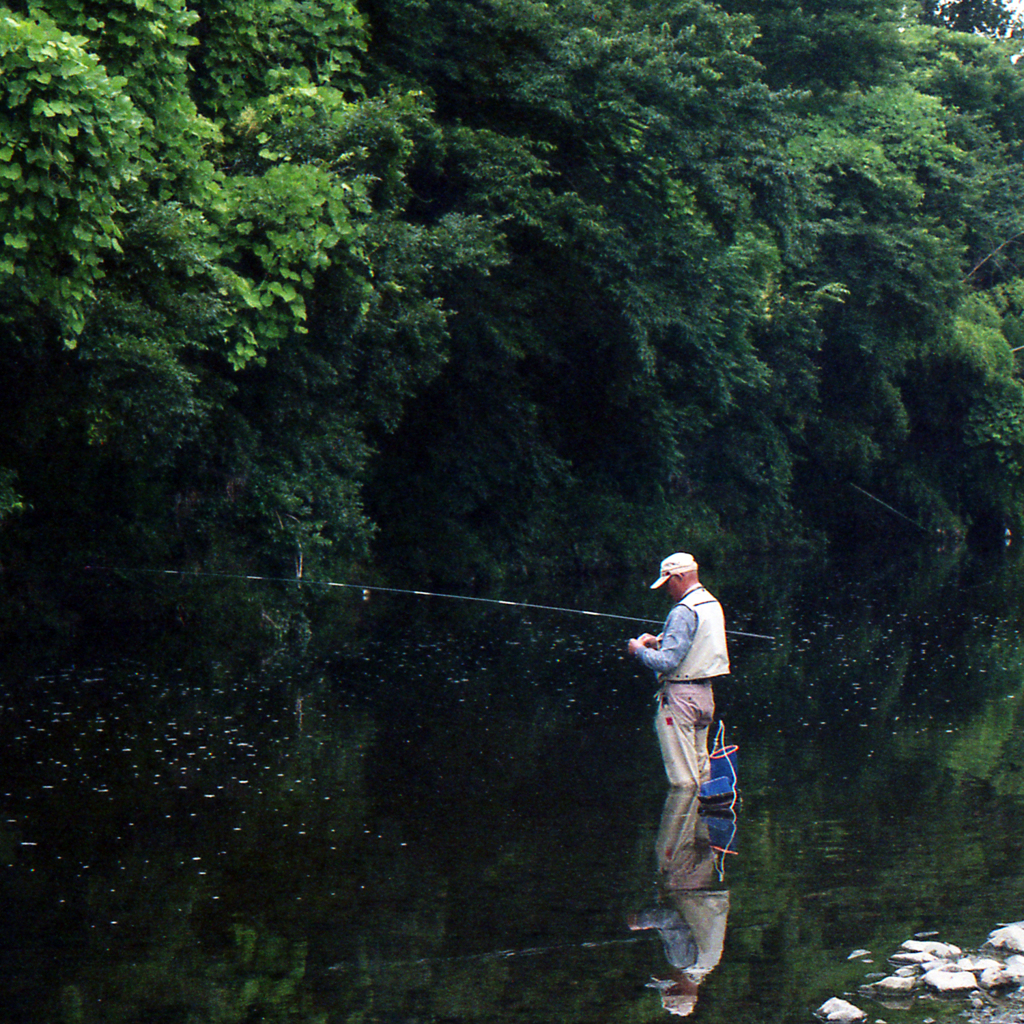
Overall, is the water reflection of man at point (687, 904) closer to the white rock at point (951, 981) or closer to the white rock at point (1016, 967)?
the white rock at point (951, 981)

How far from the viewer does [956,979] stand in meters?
5.28

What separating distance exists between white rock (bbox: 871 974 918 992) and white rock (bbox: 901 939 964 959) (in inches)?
10.7

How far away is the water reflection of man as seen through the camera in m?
5.48

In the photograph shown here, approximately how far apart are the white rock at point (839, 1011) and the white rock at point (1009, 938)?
819 millimetres

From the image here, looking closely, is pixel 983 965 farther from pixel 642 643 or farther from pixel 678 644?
pixel 642 643

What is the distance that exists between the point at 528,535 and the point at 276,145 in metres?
10.5

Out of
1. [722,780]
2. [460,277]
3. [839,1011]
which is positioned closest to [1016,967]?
[839,1011]

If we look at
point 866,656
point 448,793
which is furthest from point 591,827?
point 866,656

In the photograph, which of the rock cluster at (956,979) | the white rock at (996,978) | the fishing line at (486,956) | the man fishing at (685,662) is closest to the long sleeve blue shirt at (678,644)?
the man fishing at (685,662)

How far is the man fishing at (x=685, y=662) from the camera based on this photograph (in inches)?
323

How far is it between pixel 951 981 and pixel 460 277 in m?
16.4

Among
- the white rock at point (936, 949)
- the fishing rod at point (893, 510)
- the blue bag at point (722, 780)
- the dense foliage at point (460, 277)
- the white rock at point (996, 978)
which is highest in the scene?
the dense foliage at point (460, 277)

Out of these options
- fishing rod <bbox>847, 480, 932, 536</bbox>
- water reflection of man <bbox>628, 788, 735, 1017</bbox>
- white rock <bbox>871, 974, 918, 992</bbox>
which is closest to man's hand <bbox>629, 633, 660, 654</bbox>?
water reflection of man <bbox>628, 788, 735, 1017</bbox>

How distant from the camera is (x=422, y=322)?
18.4 m
